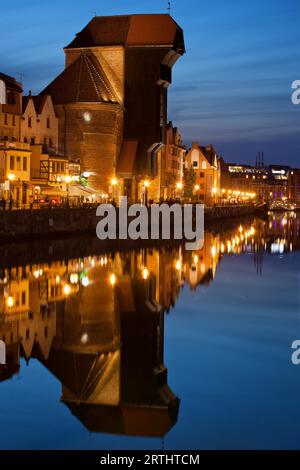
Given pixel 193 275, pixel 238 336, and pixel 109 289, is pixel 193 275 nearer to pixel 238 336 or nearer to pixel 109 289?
pixel 109 289

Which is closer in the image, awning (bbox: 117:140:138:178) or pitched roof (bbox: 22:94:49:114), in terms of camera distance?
pitched roof (bbox: 22:94:49:114)

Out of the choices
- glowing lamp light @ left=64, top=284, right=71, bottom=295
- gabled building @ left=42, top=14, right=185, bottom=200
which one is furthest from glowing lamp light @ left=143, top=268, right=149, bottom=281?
gabled building @ left=42, top=14, right=185, bottom=200

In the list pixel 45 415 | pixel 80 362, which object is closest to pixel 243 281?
pixel 80 362

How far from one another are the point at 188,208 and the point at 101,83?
16339 millimetres

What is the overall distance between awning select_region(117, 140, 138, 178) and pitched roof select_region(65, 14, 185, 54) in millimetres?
9865

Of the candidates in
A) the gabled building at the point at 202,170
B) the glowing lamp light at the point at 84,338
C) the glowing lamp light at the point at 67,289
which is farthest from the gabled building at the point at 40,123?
the gabled building at the point at 202,170

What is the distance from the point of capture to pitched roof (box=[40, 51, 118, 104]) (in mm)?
72750

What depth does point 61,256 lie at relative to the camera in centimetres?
4241

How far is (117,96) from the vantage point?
75.4 m

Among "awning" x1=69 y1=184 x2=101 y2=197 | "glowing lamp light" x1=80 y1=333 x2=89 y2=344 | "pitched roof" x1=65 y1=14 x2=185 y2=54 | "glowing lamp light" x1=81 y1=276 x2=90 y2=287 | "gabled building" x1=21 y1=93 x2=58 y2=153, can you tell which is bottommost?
"glowing lamp light" x1=80 y1=333 x2=89 y2=344

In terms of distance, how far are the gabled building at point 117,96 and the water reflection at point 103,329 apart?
98.4 feet

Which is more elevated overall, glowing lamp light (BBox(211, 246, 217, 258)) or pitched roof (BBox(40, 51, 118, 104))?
pitched roof (BBox(40, 51, 118, 104))

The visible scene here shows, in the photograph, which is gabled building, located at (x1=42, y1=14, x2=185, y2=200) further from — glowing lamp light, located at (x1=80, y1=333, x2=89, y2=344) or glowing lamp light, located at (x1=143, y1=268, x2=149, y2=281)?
glowing lamp light, located at (x1=80, y1=333, x2=89, y2=344)

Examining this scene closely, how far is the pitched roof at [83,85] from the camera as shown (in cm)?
7275
